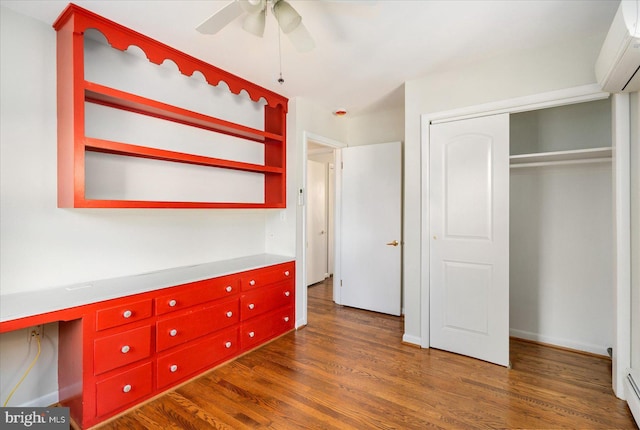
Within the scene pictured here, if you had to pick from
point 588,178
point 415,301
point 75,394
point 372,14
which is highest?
point 372,14

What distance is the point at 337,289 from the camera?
4.32 meters

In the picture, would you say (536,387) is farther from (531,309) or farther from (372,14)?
(372,14)

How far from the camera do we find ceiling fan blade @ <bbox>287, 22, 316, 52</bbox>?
174cm

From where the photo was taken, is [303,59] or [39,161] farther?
[303,59]

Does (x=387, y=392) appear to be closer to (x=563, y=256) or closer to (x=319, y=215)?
(x=563, y=256)

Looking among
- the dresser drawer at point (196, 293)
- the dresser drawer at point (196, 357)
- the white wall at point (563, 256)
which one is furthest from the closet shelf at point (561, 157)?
the dresser drawer at point (196, 357)

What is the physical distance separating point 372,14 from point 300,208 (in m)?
2.01

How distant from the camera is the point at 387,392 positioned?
88.5 inches

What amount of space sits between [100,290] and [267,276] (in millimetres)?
1364

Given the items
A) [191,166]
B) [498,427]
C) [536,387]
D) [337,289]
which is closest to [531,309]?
[536,387]

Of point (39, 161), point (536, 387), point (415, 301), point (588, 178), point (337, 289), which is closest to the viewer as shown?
point (39, 161)

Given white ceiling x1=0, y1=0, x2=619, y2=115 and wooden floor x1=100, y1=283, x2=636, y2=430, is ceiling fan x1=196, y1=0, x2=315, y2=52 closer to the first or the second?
white ceiling x1=0, y1=0, x2=619, y2=115

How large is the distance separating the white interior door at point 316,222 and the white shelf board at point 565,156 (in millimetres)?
3000

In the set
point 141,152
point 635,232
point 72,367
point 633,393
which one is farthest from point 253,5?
point 633,393
